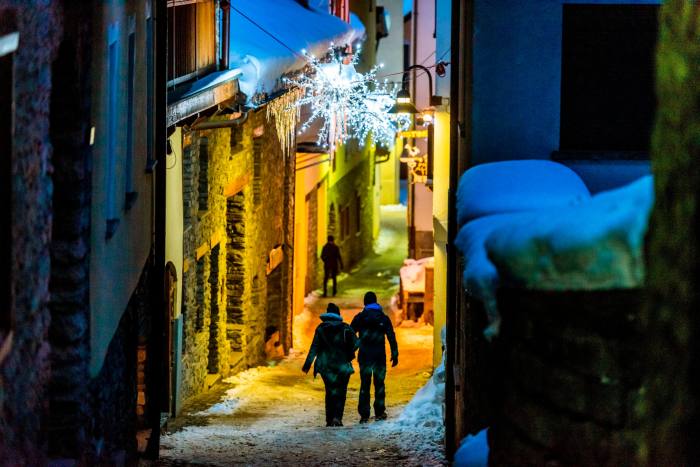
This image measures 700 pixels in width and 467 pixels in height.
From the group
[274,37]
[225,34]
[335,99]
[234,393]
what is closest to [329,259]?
[335,99]

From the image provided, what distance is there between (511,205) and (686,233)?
2.18m

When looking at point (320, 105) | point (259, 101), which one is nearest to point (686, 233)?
point (259, 101)

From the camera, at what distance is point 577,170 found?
962 centimetres

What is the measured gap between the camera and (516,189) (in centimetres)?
667

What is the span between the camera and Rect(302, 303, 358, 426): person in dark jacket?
1250 centimetres

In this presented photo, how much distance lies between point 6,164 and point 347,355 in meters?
7.58

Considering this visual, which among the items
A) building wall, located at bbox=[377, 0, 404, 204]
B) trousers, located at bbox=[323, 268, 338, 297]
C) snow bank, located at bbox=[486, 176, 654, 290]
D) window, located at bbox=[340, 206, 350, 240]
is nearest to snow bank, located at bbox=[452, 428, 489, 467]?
snow bank, located at bbox=[486, 176, 654, 290]

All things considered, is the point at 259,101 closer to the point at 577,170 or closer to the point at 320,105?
the point at 320,105

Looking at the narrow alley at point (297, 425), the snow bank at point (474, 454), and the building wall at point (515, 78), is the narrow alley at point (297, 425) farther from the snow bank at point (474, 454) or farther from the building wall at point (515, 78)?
the snow bank at point (474, 454)

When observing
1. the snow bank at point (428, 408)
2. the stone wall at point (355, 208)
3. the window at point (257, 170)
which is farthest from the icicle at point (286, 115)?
the stone wall at point (355, 208)

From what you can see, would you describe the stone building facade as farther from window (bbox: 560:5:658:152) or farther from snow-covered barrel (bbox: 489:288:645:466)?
window (bbox: 560:5:658:152)

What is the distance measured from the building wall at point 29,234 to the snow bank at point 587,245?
2.20m

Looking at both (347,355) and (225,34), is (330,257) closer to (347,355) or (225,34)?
(225,34)

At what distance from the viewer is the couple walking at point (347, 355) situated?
12516mm
